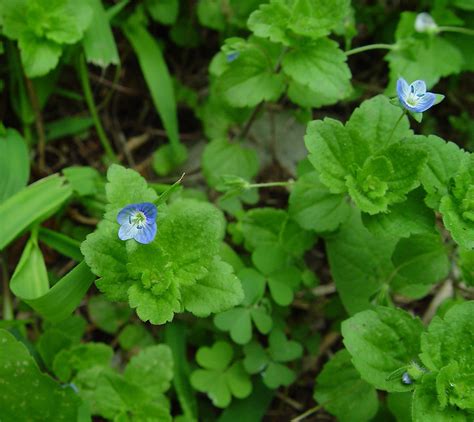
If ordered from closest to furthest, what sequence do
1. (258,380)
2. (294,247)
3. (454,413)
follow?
(454,413) < (294,247) < (258,380)

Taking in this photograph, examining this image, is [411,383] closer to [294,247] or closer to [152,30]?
[294,247]

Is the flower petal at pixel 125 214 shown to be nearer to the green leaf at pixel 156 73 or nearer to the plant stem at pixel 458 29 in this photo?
the green leaf at pixel 156 73

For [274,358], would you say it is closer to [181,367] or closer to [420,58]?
[181,367]

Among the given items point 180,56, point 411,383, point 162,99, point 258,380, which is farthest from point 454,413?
point 180,56

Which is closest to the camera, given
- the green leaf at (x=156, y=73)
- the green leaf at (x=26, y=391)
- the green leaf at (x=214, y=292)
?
the green leaf at (x=214, y=292)

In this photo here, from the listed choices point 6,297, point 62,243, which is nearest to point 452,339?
point 62,243

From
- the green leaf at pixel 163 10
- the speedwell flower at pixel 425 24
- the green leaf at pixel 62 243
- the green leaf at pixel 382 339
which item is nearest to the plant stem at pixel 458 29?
the speedwell flower at pixel 425 24

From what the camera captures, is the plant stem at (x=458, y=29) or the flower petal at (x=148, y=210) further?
the plant stem at (x=458, y=29)
